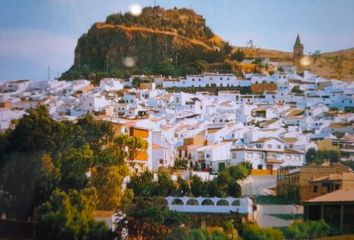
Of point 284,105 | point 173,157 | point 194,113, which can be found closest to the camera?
point 173,157

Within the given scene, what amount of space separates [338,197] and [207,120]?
121 inches

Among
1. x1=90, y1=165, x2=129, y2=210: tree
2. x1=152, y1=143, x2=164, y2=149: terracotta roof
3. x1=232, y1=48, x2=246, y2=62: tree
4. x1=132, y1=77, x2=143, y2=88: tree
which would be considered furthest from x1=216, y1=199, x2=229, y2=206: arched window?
x1=232, y1=48, x2=246, y2=62: tree

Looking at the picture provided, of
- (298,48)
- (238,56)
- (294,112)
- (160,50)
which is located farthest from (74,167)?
(160,50)

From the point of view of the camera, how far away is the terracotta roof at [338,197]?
234 inches

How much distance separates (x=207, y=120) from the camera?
884 centimetres

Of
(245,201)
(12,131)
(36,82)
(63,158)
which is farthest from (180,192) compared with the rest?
(36,82)

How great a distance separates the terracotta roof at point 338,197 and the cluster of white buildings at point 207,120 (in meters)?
0.77

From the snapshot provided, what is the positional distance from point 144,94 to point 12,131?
521 cm

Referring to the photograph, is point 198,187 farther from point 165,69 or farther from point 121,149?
point 165,69

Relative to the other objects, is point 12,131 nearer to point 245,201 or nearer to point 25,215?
point 25,215

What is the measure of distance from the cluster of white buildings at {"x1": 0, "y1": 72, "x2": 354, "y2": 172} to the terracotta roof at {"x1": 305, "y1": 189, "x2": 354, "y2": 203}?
2.51 feet

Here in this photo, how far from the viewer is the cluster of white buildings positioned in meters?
6.72

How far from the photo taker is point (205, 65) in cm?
1578

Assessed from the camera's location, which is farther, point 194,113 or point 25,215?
point 194,113
